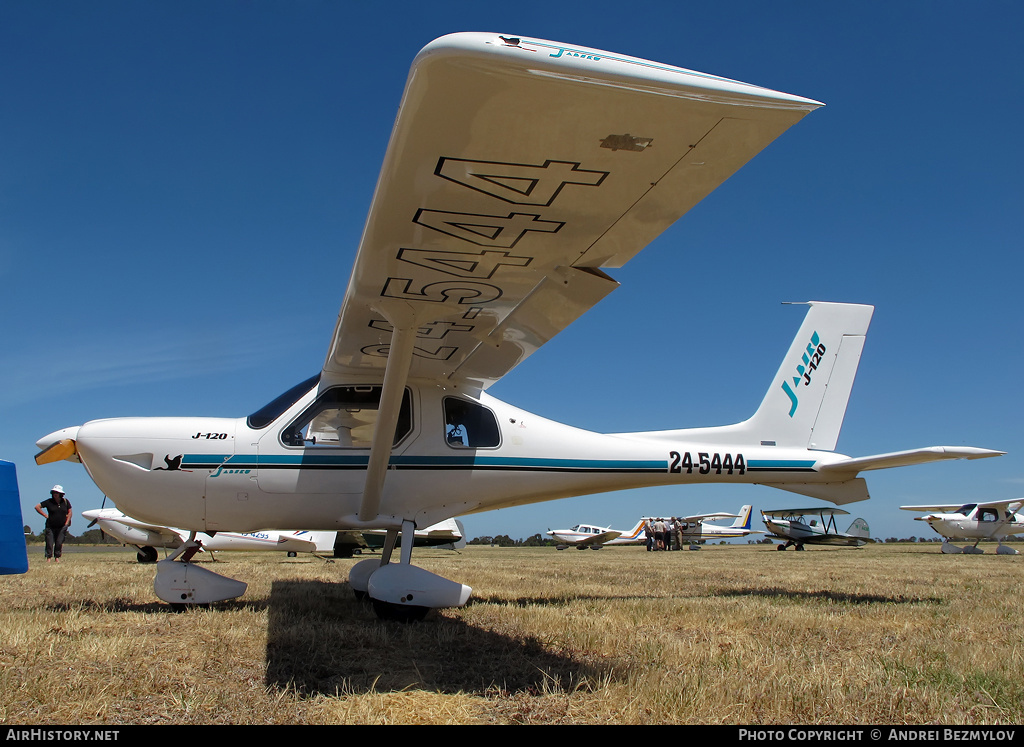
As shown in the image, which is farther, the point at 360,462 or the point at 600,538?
the point at 600,538

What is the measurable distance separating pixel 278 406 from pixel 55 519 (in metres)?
9.85

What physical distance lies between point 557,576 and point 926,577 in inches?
214

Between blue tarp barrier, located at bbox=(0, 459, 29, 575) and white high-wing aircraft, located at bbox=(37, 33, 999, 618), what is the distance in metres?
0.65

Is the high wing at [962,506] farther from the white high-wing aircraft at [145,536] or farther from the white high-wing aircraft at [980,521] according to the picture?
the white high-wing aircraft at [145,536]

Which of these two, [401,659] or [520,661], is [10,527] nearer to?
[401,659]

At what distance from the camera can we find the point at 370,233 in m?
3.44

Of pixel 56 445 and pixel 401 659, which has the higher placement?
pixel 56 445

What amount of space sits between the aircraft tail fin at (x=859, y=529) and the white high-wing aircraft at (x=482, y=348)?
36815mm

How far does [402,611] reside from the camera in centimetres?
502

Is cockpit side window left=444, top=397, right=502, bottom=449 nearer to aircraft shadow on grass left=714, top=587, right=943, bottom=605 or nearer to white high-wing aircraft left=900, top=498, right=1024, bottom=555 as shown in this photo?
aircraft shadow on grass left=714, top=587, right=943, bottom=605

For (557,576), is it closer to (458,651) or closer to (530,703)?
(458,651)

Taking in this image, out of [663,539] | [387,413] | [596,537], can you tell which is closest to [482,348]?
[387,413]

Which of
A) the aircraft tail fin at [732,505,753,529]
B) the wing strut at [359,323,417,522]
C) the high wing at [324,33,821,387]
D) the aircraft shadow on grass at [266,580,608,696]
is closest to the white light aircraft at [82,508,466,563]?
the wing strut at [359,323,417,522]
